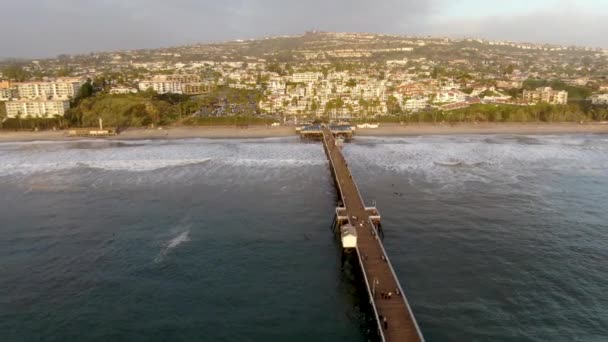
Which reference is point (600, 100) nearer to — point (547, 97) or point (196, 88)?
point (547, 97)

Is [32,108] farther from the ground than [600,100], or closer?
closer

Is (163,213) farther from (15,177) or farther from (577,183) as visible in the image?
(577,183)

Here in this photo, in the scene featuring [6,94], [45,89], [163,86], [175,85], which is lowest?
[6,94]

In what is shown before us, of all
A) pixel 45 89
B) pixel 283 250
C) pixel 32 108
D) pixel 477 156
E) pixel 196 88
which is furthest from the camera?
pixel 196 88

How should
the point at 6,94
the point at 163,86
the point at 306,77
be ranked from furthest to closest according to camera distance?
the point at 306,77
the point at 163,86
the point at 6,94

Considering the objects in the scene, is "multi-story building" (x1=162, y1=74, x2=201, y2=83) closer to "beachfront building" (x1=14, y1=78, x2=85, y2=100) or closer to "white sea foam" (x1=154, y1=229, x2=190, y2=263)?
"beachfront building" (x1=14, y1=78, x2=85, y2=100)

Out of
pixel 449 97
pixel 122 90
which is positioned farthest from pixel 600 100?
Answer: pixel 122 90
